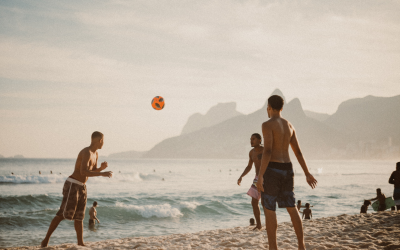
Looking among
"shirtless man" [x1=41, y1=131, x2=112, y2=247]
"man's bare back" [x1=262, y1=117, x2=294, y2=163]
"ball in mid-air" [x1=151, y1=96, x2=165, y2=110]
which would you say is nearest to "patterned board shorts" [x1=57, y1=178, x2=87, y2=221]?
"shirtless man" [x1=41, y1=131, x2=112, y2=247]

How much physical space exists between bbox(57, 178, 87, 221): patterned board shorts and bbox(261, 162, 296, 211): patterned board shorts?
3534 mm

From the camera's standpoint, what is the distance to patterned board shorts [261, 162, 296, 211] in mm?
4191

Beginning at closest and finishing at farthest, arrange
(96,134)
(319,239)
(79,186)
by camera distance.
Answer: (79,186) < (96,134) < (319,239)

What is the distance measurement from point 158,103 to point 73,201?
6355 mm

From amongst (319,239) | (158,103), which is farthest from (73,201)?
(158,103)

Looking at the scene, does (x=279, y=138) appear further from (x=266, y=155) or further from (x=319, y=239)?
(x=319, y=239)

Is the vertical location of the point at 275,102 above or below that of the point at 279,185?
above

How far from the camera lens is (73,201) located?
18.5ft

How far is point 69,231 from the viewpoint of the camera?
440 inches

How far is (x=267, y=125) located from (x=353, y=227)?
5022mm

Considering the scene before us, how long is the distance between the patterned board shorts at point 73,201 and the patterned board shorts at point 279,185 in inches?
139

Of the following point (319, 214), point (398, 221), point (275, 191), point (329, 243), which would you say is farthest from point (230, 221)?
point (275, 191)

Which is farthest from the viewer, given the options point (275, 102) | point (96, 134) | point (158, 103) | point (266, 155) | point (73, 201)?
point (158, 103)

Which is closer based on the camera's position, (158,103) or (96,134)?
(96,134)
